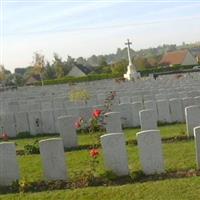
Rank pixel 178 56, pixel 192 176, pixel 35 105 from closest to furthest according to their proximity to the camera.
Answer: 1. pixel 192 176
2. pixel 35 105
3. pixel 178 56

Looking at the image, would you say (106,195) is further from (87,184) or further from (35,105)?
(35,105)

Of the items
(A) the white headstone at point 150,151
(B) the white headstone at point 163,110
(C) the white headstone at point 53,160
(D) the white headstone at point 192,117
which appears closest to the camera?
(A) the white headstone at point 150,151

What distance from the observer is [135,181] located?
7578 millimetres

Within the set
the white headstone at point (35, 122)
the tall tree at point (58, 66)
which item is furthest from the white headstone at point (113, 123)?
the tall tree at point (58, 66)

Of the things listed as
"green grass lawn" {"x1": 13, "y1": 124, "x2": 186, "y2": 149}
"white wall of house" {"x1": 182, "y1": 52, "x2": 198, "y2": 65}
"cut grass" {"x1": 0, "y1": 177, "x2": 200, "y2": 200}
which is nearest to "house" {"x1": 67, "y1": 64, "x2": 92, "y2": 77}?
"white wall of house" {"x1": 182, "y1": 52, "x2": 198, "y2": 65}

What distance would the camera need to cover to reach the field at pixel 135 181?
681 cm

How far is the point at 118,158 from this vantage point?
7875mm

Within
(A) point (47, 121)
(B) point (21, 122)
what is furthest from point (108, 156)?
(B) point (21, 122)

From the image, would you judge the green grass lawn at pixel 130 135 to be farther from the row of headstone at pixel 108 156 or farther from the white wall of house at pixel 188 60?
the white wall of house at pixel 188 60

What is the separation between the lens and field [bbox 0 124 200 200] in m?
6.81

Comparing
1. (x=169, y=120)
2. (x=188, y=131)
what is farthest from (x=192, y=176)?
(x=169, y=120)

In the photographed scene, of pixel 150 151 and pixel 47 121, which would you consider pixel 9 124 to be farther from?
pixel 150 151

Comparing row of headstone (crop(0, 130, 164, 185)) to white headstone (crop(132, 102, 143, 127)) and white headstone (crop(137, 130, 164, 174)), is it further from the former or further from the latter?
white headstone (crop(132, 102, 143, 127))

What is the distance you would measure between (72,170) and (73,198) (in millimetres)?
1718
